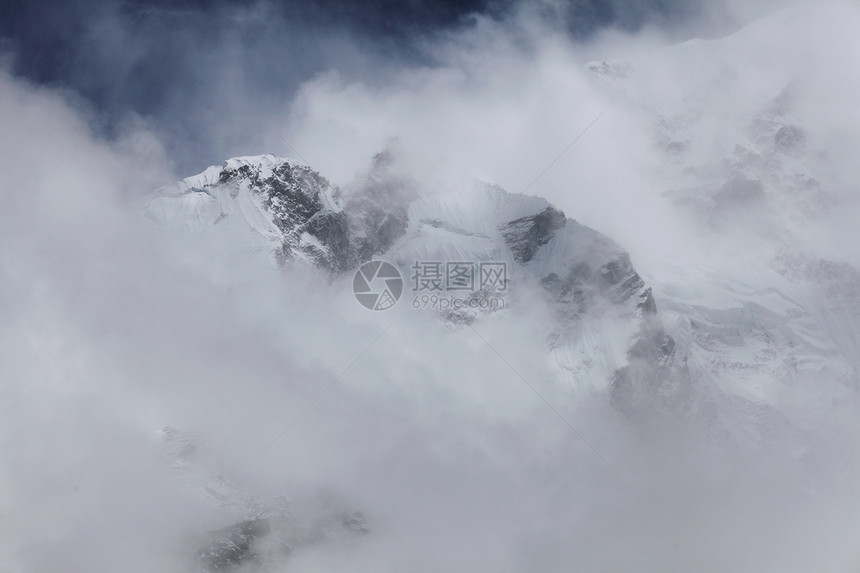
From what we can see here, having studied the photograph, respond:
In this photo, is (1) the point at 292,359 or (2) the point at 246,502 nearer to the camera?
(2) the point at 246,502

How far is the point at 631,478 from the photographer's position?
199125 mm

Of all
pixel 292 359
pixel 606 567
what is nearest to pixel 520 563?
pixel 606 567

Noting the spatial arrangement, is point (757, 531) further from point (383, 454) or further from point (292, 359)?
point (292, 359)

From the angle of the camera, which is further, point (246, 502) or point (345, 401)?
point (345, 401)

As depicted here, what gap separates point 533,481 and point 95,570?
8756cm

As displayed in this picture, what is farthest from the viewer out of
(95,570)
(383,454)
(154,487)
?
(383,454)

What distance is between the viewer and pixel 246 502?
561ft

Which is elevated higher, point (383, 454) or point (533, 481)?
point (383, 454)

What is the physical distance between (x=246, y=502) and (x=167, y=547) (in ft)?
63.5

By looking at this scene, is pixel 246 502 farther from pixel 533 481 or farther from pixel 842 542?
pixel 842 542

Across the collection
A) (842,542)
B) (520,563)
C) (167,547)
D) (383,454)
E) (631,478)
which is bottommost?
(842,542)

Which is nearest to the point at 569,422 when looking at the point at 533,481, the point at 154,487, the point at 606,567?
the point at 533,481

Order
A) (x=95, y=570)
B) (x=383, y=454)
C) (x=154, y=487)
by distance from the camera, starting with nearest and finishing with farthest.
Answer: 1. (x=95, y=570)
2. (x=154, y=487)
3. (x=383, y=454)

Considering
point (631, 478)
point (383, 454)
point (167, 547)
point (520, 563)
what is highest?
point (167, 547)
